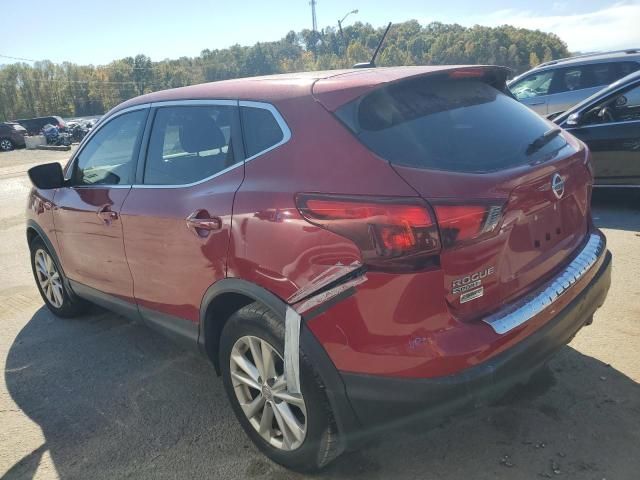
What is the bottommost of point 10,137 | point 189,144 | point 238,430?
point 10,137

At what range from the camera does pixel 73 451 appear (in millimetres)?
2812

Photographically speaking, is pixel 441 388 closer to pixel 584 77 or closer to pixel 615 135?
pixel 615 135

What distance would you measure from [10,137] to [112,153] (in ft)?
111

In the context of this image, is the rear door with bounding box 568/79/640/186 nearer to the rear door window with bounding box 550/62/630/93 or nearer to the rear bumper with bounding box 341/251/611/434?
the rear door window with bounding box 550/62/630/93

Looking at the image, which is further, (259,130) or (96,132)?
(96,132)

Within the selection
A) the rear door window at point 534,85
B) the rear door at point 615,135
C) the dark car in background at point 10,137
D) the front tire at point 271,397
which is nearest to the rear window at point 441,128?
the front tire at point 271,397

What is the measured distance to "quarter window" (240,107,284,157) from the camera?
2439 millimetres

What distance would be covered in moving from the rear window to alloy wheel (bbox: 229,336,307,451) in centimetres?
101

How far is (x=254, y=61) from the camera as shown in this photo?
85.9m

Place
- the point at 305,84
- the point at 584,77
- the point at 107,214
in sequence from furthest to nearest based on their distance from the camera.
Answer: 1. the point at 584,77
2. the point at 107,214
3. the point at 305,84

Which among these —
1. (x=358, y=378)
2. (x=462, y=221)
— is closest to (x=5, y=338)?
(x=358, y=378)

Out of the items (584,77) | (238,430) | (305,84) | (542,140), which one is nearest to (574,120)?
(542,140)

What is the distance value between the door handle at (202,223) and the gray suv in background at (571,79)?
8172 mm

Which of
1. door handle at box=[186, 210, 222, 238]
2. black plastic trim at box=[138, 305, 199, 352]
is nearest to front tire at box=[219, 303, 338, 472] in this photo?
black plastic trim at box=[138, 305, 199, 352]
